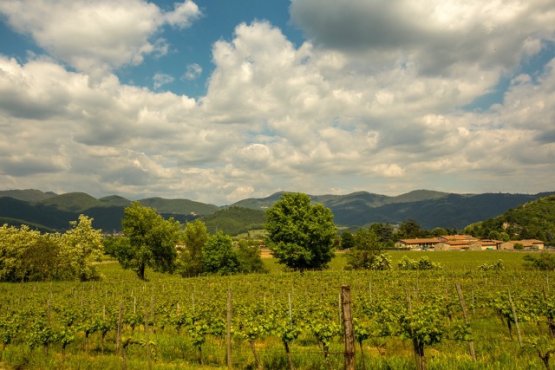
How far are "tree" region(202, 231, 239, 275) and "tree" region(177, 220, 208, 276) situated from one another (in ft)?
7.74

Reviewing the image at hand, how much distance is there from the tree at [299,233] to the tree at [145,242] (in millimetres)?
17504

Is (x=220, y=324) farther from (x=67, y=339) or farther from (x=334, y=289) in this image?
(x=334, y=289)

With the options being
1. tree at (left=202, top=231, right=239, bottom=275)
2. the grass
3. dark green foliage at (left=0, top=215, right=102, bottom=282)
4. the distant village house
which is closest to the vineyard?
dark green foliage at (left=0, top=215, right=102, bottom=282)

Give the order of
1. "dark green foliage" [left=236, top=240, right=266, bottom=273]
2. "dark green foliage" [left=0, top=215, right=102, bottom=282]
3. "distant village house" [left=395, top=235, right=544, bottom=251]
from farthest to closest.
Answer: "distant village house" [left=395, top=235, right=544, bottom=251], "dark green foliage" [left=236, top=240, right=266, bottom=273], "dark green foliage" [left=0, top=215, right=102, bottom=282]

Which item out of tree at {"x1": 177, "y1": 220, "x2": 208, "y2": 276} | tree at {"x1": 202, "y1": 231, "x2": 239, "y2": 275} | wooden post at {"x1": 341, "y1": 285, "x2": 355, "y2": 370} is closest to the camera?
wooden post at {"x1": 341, "y1": 285, "x2": 355, "y2": 370}

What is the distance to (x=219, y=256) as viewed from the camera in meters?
71.8

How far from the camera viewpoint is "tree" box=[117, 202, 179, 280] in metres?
59.2

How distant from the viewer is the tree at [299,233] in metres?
57.9

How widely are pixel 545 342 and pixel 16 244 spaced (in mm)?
68242

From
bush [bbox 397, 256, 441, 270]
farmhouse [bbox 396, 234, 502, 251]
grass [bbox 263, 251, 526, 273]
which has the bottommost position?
farmhouse [bbox 396, 234, 502, 251]

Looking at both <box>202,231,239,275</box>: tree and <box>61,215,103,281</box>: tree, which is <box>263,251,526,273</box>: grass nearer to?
<box>202,231,239,275</box>: tree

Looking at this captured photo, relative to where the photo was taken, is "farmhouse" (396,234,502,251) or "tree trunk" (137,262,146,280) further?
"farmhouse" (396,234,502,251)

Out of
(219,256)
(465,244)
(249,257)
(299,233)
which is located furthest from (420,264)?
(465,244)

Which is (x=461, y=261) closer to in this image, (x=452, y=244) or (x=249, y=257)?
(x=249, y=257)
